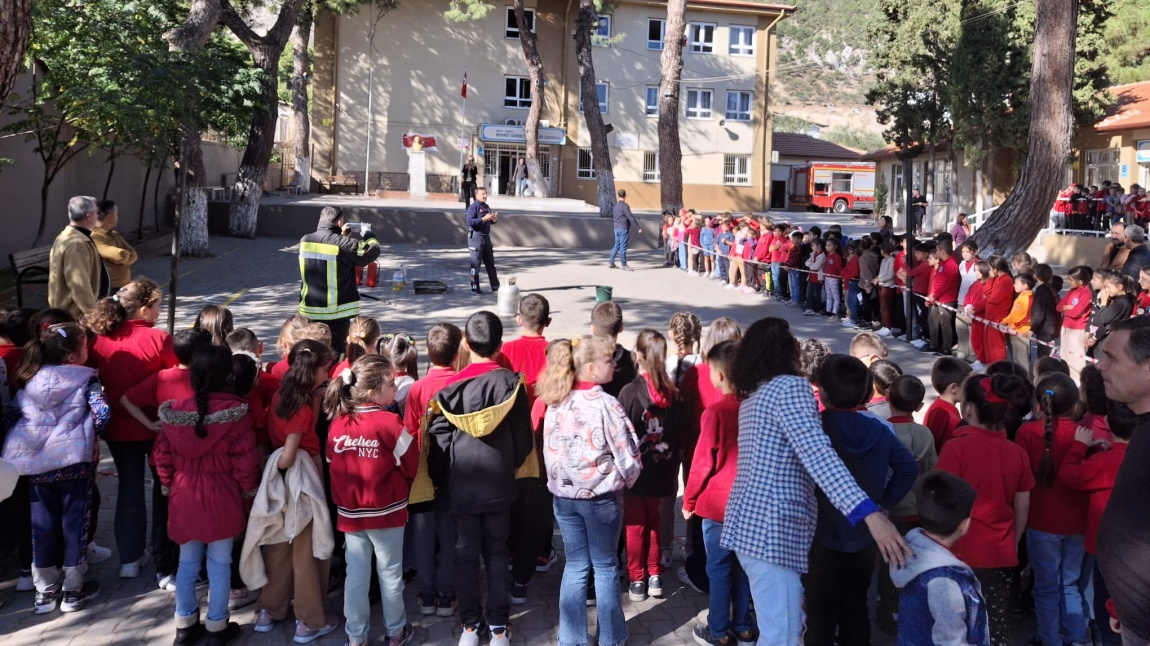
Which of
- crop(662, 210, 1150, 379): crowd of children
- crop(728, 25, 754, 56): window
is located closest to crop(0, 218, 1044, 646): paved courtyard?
crop(662, 210, 1150, 379): crowd of children

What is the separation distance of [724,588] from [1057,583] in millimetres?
1634

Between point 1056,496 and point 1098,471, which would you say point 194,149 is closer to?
point 1056,496

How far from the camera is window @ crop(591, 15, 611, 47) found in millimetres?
41812

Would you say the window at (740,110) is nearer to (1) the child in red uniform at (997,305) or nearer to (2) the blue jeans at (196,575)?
(1) the child in red uniform at (997,305)

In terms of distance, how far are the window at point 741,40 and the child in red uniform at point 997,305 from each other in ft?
116

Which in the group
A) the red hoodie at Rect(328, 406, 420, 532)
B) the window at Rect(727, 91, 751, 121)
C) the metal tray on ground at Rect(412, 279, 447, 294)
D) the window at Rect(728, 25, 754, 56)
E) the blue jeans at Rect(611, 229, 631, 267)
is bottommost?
the red hoodie at Rect(328, 406, 420, 532)

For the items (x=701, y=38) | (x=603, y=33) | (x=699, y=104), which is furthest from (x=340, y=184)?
(x=701, y=38)

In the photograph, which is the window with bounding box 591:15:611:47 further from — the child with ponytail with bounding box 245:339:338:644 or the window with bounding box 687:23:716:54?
the child with ponytail with bounding box 245:339:338:644

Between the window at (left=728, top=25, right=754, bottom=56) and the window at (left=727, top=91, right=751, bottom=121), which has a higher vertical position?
the window at (left=728, top=25, right=754, bottom=56)

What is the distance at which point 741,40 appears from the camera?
144ft

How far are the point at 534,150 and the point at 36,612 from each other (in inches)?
1350

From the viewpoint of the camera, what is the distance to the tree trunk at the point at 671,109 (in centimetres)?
2338

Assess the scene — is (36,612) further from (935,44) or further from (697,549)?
(935,44)

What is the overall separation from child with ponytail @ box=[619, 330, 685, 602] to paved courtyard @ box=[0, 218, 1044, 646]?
0.70 feet
